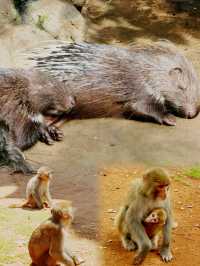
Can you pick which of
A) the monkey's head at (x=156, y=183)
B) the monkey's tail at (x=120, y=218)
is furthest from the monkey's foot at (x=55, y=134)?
the monkey's head at (x=156, y=183)

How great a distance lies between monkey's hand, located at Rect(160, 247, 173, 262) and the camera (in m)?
6.54

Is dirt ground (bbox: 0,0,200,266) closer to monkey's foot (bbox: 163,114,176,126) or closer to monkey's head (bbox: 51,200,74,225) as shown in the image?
monkey's foot (bbox: 163,114,176,126)

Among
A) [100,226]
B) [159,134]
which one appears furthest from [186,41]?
[100,226]

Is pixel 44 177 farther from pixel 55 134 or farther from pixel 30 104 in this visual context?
pixel 30 104

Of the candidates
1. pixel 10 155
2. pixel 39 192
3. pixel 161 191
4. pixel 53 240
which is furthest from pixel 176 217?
pixel 10 155

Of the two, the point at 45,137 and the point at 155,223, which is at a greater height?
the point at 155,223

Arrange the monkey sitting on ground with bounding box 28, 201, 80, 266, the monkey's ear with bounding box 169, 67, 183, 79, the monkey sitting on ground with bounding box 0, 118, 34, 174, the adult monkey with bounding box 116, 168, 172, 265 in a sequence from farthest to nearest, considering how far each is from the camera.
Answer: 1. the monkey's ear with bounding box 169, 67, 183, 79
2. the monkey sitting on ground with bounding box 0, 118, 34, 174
3. the adult monkey with bounding box 116, 168, 172, 265
4. the monkey sitting on ground with bounding box 28, 201, 80, 266

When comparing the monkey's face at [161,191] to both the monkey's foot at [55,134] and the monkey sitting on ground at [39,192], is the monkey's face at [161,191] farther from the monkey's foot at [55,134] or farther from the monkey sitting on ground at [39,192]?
the monkey's foot at [55,134]

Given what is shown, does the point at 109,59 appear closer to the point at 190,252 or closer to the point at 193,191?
the point at 193,191

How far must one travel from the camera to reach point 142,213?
6543mm

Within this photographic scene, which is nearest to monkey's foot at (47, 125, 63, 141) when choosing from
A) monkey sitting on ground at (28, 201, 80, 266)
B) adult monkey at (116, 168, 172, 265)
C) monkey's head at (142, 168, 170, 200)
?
adult monkey at (116, 168, 172, 265)

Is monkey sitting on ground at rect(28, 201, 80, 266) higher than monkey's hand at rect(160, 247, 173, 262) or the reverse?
higher

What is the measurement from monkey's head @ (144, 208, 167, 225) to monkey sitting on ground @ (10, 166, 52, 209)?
144 cm

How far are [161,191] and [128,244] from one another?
2.06ft
